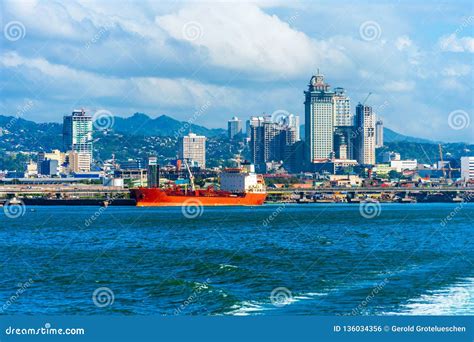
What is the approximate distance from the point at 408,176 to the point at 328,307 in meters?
179

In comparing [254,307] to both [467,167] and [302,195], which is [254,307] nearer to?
[302,195]

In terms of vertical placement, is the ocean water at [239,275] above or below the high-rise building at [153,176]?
below

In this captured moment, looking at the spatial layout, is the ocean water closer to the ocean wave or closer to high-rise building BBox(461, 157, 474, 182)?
the ocean wave

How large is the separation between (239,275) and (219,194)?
78151 mm

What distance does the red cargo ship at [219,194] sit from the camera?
3821 inches

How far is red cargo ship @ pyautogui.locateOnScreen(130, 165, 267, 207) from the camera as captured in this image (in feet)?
Result: 318

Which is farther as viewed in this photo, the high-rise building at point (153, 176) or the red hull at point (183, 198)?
the high-rise building at point (153, 176)

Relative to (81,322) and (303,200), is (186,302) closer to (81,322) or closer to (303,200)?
(81,322)

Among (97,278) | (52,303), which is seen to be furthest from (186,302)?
(97,278)

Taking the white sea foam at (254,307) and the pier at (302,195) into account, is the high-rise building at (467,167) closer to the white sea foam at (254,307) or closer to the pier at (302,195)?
the pier at (302,195)

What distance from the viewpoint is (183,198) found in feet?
319

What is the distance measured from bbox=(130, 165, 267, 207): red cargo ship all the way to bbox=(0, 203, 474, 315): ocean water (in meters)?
Result: 56.0

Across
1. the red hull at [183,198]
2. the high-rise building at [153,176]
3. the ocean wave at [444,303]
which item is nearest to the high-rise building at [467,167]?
the high-rise building at [153,176]

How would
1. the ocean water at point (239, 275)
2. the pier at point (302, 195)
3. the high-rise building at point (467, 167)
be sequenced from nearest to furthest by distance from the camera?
the ocean water at point (239, 275) < the pier at point (302, 195) < the high-rise building at point (467, 167)
